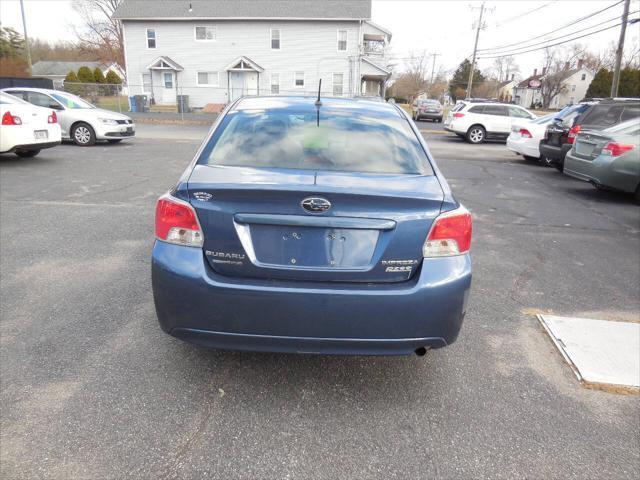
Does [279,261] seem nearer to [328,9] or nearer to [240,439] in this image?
[240,439]

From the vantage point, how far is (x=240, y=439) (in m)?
2.46

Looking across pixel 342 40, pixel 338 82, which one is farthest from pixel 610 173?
pixel 342 40

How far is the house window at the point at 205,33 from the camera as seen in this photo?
35.2m

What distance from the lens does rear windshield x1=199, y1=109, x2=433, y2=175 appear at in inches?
114

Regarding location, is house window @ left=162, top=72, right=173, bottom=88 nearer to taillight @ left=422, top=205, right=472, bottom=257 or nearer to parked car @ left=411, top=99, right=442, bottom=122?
parked car @ left=411, top=99, right=442, bottom=122

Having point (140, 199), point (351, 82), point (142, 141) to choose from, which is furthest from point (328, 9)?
point (140, 199)

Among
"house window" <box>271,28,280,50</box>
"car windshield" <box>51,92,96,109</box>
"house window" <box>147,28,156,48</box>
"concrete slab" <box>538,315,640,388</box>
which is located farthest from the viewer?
"house window" <box>147,28,156,48</box>

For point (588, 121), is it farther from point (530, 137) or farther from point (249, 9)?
point (249, 9)

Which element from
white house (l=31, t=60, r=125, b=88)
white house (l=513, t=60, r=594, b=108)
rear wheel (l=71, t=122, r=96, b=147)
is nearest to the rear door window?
rear wheel (l=71, t=122, r=96, b=147)

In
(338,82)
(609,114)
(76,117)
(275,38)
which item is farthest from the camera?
(338,82)

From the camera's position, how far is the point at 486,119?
2000cm

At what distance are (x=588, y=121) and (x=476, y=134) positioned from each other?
33.5ft

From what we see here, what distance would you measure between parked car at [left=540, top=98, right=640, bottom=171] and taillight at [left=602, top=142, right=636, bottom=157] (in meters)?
1.44

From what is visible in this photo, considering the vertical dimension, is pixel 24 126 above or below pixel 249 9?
below
